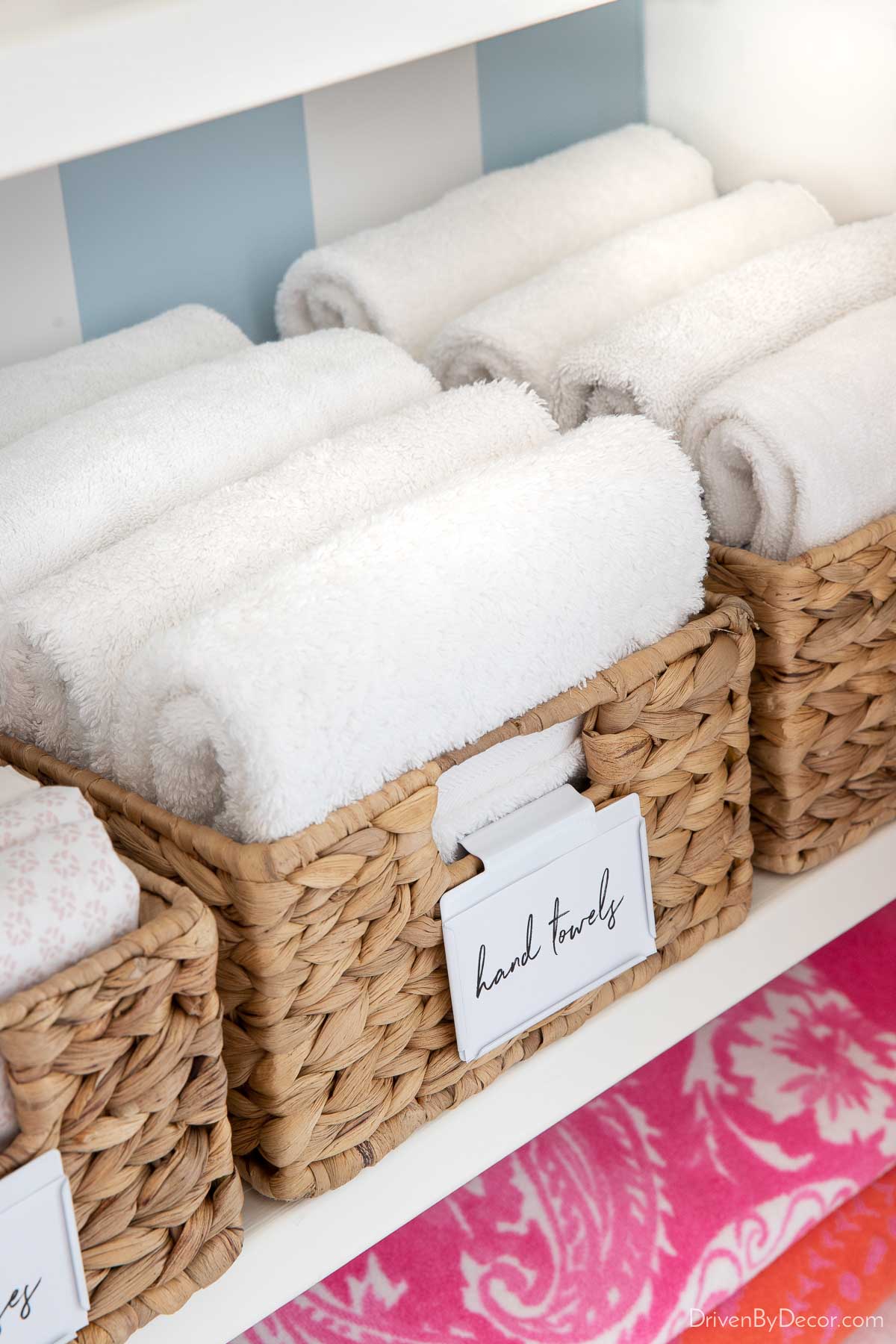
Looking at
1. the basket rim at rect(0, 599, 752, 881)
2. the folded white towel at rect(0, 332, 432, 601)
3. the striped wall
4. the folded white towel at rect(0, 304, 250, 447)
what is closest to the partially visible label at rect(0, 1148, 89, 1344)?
the basket rim at rect(0, 599, 752, 881)

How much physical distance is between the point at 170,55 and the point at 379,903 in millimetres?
287

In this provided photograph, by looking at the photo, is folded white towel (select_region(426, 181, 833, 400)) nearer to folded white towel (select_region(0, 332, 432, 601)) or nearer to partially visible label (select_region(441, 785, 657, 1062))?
folded white towel (select_region(0, 332, 432, 601))

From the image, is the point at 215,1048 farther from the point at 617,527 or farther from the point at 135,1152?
the point at 617,527

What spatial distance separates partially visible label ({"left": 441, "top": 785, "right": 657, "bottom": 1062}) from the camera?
53 centimetres

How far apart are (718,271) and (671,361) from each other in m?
0.14

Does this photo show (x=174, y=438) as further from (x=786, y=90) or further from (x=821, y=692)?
(x=786, y=90)

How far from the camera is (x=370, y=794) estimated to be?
0.49 meters

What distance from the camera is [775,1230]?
702 mm

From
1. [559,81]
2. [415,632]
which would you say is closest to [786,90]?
[559,81]

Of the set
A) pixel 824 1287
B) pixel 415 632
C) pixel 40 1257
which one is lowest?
pixel 824 1287

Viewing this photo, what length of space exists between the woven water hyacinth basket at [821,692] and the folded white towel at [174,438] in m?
0.19

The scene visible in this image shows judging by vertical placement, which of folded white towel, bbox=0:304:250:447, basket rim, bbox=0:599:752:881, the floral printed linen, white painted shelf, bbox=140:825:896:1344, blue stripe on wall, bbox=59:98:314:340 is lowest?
the floral printed linen

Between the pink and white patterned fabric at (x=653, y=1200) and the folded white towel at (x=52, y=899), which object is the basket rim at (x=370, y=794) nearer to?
the folded white towel at (x=52, y=899)

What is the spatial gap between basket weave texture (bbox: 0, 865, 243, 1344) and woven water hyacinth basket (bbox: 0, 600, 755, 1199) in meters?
0.03
